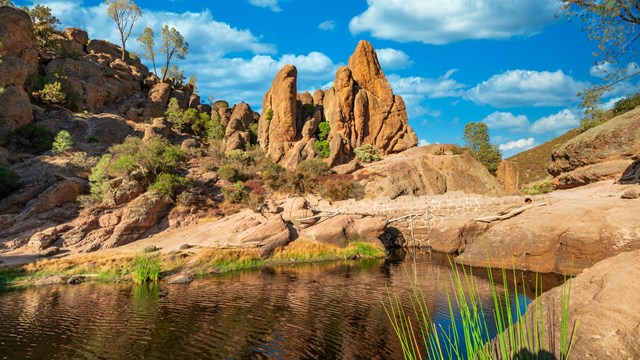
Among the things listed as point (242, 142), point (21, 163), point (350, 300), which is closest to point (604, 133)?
point (350, 300)

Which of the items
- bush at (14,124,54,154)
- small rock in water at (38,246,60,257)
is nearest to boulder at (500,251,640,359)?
small rock in water at (38,246,60,257)

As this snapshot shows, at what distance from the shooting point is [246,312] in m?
14.1

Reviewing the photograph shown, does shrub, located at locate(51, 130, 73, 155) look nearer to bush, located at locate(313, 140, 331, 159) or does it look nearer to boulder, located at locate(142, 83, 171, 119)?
→ boulder, located at locate(142, 83, 171, 119)

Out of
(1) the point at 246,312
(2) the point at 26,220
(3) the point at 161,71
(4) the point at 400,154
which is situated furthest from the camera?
(3) the point at 161,71

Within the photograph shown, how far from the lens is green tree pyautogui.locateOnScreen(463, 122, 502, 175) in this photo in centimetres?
5766

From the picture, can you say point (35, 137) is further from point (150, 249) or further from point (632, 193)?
point (632, 193)

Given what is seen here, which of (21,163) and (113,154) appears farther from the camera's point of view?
(113,154)

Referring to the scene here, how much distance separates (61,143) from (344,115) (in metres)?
35.0

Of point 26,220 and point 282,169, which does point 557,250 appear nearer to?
point 282,169

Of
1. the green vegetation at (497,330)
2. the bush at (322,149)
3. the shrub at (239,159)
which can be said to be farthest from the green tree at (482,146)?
the green vegetation at (497,330)

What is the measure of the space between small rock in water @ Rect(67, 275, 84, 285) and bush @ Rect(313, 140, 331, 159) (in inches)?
1269

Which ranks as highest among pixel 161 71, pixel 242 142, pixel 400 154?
pixel 161 71

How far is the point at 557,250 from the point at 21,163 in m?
42.5

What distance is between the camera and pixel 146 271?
20.4 m
